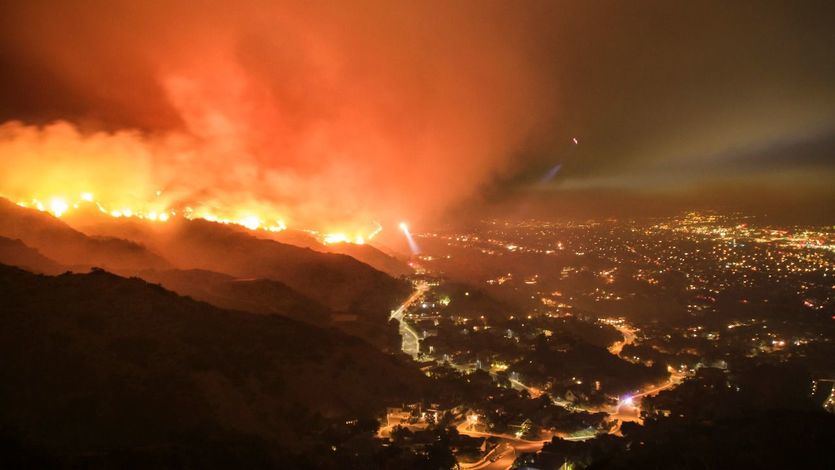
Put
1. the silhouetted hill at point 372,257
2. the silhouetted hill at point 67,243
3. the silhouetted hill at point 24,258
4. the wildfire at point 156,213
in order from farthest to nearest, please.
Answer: the silhouetted hill at point 372,257, the wildfire at point 156,213, the silhouetted hill at point 67,243, the silhouetted hill at point 24,258

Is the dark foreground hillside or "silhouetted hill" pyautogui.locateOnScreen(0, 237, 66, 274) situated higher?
"silhouetted hill" pyautogui.locateOnScreen(0, 237, 66, 274)

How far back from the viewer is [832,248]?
5125 cm

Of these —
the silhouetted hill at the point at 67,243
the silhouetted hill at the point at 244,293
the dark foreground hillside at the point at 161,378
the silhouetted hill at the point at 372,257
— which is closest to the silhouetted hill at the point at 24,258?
the silhouetted hill at the point at 67,243

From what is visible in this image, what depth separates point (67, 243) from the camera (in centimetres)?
2486

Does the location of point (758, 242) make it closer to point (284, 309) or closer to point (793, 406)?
point (793, 406)

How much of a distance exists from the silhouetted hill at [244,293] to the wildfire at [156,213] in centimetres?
1027

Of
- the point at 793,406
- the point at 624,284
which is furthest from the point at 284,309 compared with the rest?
the point at 624,284

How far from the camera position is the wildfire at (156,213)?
3002 cm

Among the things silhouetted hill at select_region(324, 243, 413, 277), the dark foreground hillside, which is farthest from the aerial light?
the dark foreground hillside

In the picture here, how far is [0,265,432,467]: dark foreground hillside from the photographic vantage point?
10852mm

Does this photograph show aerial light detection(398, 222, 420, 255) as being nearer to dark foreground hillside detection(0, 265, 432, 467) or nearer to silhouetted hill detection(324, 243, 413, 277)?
silhouetted hill detection(324, 243, 413, 277)

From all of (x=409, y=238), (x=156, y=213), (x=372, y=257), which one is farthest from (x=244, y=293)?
(x=409, y=238)

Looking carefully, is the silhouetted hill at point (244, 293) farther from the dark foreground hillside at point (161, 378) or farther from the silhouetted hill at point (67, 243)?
the silhouetted hill at point (67, 243)

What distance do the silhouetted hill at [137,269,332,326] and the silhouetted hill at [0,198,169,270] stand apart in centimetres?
332
